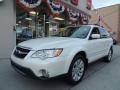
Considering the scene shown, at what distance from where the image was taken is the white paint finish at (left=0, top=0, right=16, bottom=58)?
9180 mm

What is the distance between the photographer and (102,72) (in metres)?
7.55

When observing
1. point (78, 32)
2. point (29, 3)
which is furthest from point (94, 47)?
point (29, 3)

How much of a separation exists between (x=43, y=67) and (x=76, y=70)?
1317 mm

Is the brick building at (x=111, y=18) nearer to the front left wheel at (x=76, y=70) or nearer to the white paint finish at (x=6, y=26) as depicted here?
the white paint finish at (x=6, y=26)

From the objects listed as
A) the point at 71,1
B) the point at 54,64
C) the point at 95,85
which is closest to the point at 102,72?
the point at 95,85

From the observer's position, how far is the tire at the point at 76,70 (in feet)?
18.7

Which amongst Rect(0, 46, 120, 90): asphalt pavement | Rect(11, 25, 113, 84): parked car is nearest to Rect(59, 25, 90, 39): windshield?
Rect(11, 25, 113, 84): parked car

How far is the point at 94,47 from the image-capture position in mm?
7148

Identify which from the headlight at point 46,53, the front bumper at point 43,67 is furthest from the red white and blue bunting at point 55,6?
the front bumper at point 43,67

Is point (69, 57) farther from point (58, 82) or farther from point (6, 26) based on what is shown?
point (6, 26)

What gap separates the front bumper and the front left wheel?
1.39 ft

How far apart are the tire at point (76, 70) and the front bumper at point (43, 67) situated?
1.35 ft

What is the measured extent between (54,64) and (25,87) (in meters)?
1.15

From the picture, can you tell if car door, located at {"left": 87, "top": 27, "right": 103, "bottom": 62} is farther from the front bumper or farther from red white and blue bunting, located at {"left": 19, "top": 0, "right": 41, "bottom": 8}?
red white and blue bunting, located at {"left": 19, "top": 0, "right": 41, "bottom": 8}
